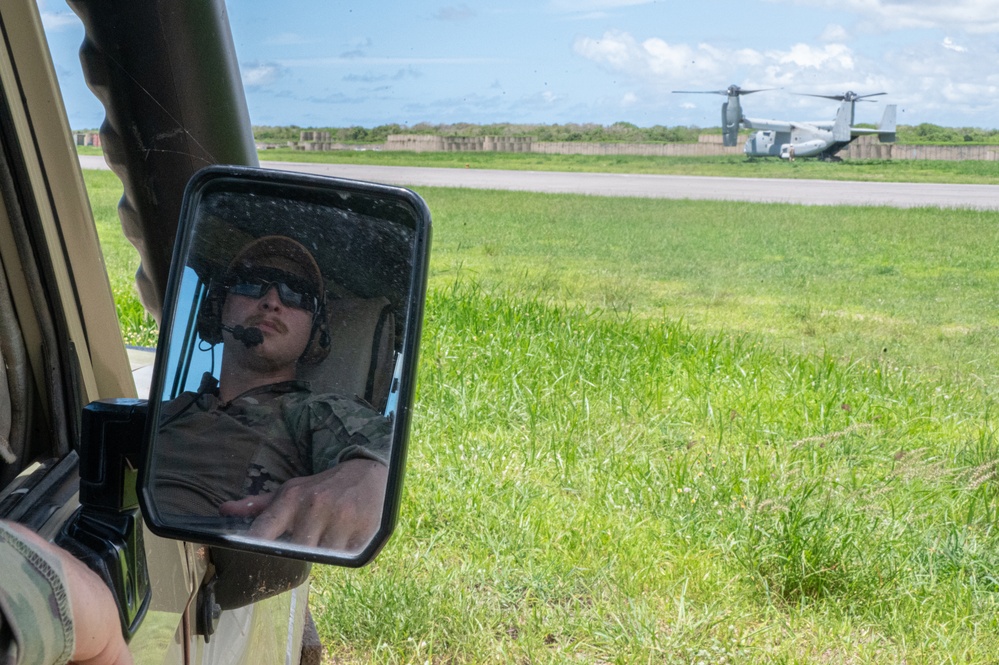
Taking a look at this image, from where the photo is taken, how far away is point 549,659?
2609 millimetres

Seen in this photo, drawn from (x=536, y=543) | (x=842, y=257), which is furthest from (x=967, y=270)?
(x=536, y=543)

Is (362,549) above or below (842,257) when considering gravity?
above

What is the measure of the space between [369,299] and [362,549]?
221mm

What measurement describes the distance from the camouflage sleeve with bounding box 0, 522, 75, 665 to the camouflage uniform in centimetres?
22

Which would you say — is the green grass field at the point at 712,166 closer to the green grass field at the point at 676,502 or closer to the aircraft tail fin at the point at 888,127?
the aircraft tail fin at the point at 888,127

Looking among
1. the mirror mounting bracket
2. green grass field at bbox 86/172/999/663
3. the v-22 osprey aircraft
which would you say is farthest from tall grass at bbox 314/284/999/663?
the v-22 osprey aircraft

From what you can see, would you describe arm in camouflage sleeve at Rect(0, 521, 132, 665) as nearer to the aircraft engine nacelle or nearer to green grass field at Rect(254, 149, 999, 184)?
green grass field at Rect(254, 149, 999, 184)

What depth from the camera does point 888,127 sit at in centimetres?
4362

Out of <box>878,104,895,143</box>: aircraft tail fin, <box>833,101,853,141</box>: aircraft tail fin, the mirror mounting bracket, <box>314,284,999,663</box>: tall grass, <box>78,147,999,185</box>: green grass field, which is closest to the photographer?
the mirror mounting bracket

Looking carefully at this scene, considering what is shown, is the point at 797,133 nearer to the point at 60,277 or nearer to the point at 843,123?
the point at 843,123

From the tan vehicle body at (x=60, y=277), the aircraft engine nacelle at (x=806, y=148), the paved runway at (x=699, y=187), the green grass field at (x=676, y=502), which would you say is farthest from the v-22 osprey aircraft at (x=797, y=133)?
the tan vehicle body at (x=60, y=277)

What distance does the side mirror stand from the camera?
35.2 inches

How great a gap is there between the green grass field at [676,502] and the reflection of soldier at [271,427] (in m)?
1.69

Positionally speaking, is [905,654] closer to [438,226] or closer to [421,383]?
[421,383]
